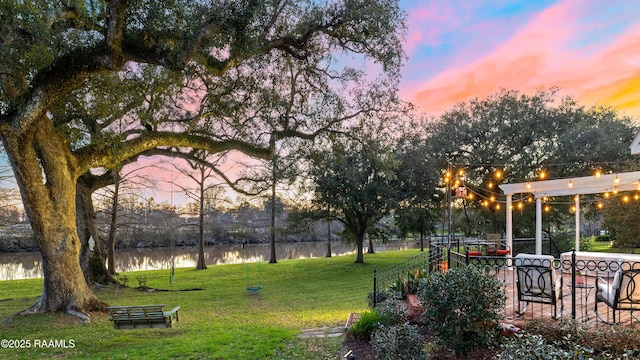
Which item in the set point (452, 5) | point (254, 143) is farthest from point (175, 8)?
point (452, 5)

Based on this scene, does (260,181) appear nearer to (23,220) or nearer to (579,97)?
(23,220)

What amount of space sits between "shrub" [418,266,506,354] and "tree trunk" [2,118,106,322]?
838 cm

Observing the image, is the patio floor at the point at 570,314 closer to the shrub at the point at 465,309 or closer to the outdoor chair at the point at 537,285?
the outdoor chair at the point at 537,285

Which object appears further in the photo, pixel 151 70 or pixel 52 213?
pixel 151 70

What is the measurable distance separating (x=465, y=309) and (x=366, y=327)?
6.99ft

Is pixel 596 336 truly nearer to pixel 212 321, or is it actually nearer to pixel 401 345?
pixel 401 345

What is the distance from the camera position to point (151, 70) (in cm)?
1182

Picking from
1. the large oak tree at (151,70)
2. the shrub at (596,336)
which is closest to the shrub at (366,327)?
the shrub at (596,336)

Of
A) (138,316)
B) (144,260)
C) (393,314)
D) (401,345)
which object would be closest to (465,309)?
(401,345)

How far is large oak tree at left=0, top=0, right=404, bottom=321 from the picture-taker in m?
7.95

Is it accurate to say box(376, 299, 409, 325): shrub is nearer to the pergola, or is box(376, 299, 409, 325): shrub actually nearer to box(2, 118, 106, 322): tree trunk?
box(2, 118, 106, 322): tree trunk

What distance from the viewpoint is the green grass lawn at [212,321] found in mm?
6605

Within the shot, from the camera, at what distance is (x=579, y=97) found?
68.8ft

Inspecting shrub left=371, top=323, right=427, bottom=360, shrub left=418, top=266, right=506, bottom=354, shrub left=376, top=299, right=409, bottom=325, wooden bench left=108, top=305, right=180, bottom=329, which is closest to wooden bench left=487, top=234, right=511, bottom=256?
shrub left=376, top=299, right=409, bottom=325
